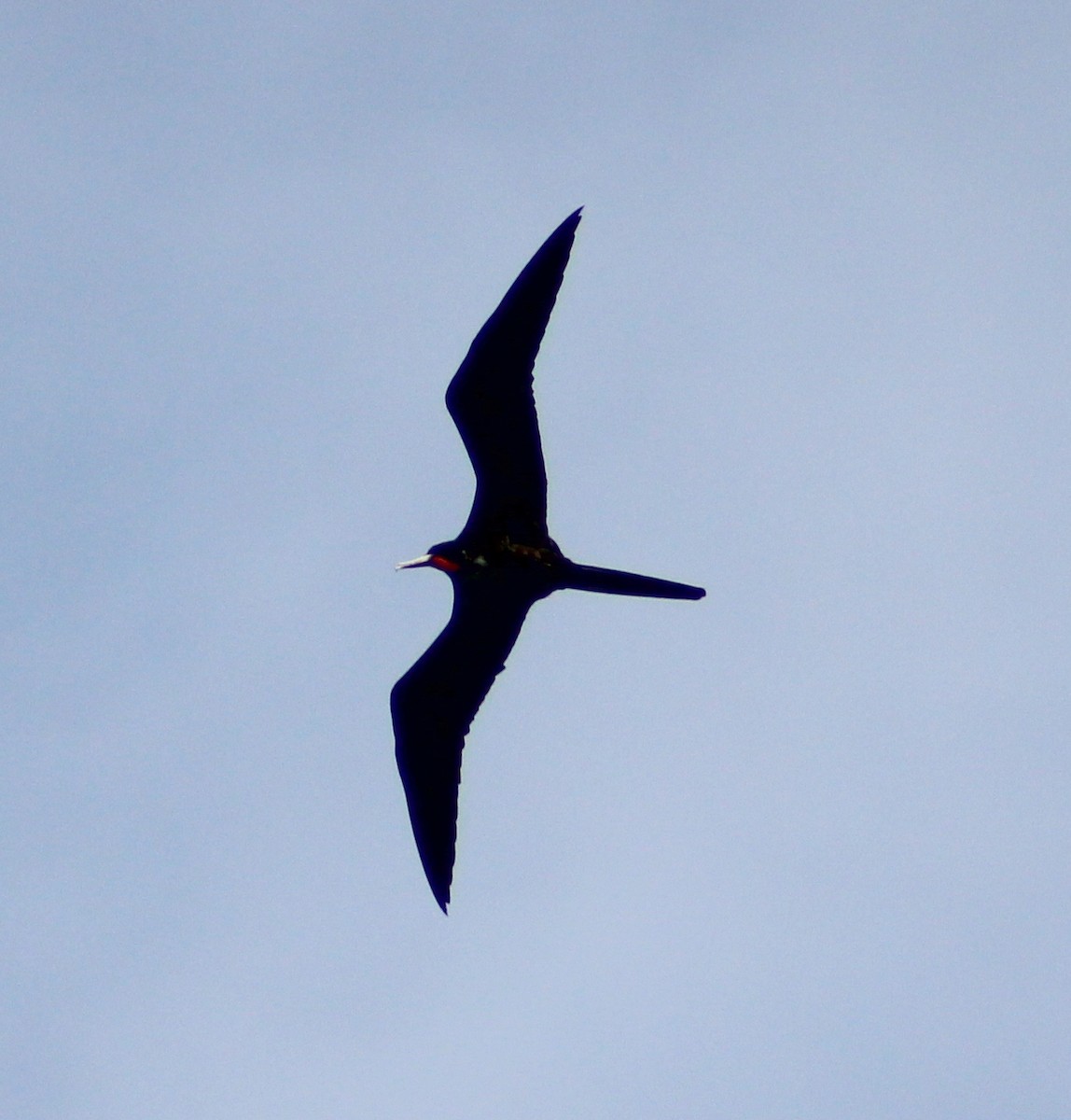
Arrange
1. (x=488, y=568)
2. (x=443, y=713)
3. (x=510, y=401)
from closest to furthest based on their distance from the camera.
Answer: (x=510, y=401), (x=488, y=568), (x=443, y=713)

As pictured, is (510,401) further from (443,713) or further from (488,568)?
(443,713)

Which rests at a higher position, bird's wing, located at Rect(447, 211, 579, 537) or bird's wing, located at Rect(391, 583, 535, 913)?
bird's wing, located at Rect(447, 211, 579, 537)

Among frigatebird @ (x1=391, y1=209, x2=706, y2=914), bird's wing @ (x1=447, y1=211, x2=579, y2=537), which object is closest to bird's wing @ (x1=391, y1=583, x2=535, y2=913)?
frigatebird @ (x1=391, y1=209, x2=706, y2=914)

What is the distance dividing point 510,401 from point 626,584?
1.97 m

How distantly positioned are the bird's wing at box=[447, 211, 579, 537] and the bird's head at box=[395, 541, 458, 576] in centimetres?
20

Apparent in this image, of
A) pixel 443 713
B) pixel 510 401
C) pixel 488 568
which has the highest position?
pixel 510 401

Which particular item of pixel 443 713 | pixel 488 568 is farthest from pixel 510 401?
pixel 443 713

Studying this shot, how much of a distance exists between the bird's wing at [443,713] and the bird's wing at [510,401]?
3.65 feet

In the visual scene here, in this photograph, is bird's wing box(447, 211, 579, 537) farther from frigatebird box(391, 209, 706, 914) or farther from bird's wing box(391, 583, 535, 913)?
bird's wing box(391, 583, 535, 913)

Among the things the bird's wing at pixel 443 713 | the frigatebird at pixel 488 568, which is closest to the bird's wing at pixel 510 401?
the frigatebird at pixel 488 568

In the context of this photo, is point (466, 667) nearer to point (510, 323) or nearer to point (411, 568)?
point (411, 568)

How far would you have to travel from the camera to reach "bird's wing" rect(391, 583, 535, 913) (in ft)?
48.7

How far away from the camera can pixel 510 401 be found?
13625mm

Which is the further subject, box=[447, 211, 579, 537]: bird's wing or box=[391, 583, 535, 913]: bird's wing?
box=[391, 583, 535, 913]: bird's wing
